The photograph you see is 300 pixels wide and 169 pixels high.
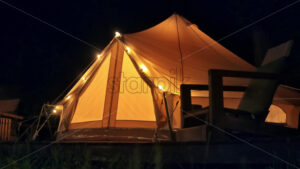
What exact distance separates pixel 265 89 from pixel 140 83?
2.19 m

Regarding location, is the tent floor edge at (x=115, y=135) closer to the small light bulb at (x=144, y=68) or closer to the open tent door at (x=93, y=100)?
the open tent door at (x=93, y=100)

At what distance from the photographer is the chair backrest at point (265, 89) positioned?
274cm

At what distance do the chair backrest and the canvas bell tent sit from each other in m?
1.15

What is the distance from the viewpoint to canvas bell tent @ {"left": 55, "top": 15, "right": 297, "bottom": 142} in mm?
4250

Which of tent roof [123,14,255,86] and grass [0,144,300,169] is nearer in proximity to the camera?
grass [0,144,300,169]

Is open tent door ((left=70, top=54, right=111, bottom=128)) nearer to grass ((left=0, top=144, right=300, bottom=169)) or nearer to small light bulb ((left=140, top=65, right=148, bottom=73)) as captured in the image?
small light bulb ((left=140, top=65, right=148, bottom=73))

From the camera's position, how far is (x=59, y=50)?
57.0 ft

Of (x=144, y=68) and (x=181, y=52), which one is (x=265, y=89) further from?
(x=181, y=52)

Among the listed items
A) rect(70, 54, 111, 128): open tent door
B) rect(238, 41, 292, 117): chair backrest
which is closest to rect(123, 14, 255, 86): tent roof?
rect(70, 54, 111, 128): open tent door

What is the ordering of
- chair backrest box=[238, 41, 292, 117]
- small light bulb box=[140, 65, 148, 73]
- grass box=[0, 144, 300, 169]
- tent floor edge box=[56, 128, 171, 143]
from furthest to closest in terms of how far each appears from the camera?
tent floor edge box=[56, 128, 171, 143], small light bulb box=[140, 65, 148, 73], chair backrest box=[238, 41, 292, 117], grass box=[0, 144, 300, 169]

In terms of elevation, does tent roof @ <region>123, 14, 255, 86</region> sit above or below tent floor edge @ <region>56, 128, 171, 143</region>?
above

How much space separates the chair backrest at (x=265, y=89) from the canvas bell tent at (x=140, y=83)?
1.15 m

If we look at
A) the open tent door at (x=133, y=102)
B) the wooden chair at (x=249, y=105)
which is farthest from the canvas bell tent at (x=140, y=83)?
the wooden chair at (x=249, y=105)

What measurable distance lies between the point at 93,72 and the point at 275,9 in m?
9.07
